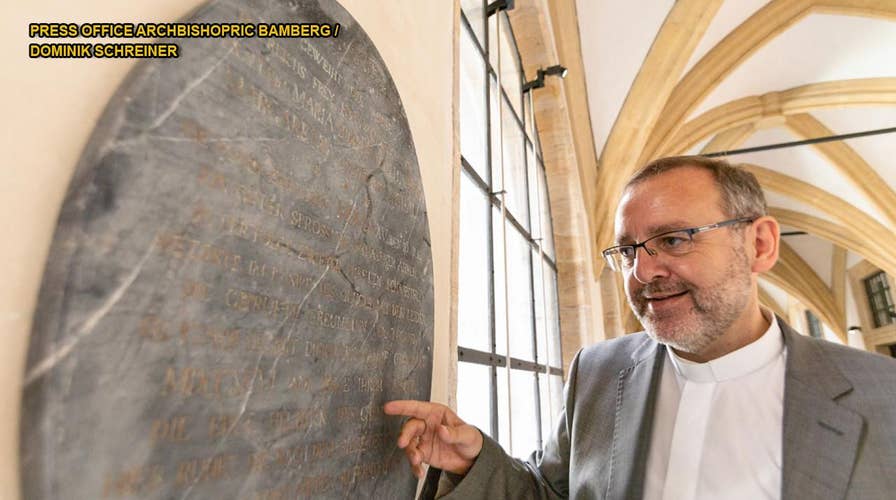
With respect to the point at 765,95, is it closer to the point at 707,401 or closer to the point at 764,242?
the point at 764,242

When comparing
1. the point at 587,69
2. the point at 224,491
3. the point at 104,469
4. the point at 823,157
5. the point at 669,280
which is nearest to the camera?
the point at 104,469

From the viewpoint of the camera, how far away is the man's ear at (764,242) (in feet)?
3.98

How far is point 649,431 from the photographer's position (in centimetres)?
123

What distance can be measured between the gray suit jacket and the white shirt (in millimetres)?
50

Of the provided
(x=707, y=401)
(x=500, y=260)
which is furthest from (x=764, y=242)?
(x=500, y=260)

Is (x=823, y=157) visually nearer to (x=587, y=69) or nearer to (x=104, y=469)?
(x=587, y=69)

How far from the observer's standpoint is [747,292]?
1167 millimetres

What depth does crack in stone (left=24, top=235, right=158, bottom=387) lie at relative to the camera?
44cm

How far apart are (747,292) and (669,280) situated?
0.20 meters

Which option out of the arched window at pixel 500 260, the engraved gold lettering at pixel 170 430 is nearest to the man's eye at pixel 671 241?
the arched window at pixel 500 260

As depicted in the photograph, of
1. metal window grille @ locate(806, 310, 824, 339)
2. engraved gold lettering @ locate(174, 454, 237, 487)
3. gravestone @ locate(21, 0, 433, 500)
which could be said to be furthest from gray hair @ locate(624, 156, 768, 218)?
metal window grille @ locate(806, 310, 824, 339)

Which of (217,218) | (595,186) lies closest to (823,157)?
(595,186)

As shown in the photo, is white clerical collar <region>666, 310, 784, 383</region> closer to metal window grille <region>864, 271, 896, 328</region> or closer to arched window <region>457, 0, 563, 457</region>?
arched window <region>457, 0, 563, 457</region>

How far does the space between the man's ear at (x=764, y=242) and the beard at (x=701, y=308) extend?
0.21 ft
